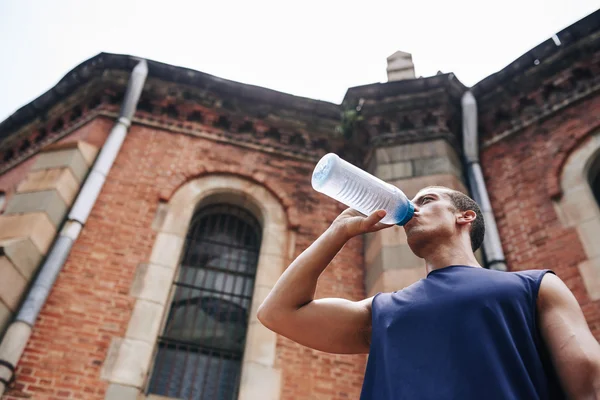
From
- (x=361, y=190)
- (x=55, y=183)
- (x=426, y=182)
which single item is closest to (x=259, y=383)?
(x=426, y=182)

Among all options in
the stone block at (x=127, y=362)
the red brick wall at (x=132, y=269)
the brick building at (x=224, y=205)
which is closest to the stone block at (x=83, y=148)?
the brick building at (x=224, y=205)

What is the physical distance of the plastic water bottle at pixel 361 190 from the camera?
2059mm

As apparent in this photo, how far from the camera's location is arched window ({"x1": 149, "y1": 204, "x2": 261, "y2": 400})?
5383mm

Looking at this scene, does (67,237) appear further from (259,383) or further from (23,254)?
(259,383)

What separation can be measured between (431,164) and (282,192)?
2.09 meters

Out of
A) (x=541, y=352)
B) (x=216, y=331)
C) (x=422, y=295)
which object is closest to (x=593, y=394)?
(x=541, y=352)

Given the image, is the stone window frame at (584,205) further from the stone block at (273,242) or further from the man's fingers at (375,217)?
the man's fingers at (375,217)

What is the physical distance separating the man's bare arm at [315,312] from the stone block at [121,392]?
3.57 m

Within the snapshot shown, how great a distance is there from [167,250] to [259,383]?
6.46 feet

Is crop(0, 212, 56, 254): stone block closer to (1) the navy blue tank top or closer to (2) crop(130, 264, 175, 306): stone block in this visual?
(2) crop(130, 264, 175, 306): stone block

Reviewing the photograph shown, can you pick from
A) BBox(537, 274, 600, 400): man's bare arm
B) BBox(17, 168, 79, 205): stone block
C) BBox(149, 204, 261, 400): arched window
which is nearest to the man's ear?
BBox(537, 274, 600, 400): man's bare arm

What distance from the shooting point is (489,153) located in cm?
721

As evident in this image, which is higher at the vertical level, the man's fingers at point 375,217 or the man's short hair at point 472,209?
the man's short hair at point 472,209

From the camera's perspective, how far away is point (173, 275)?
5.96 m
